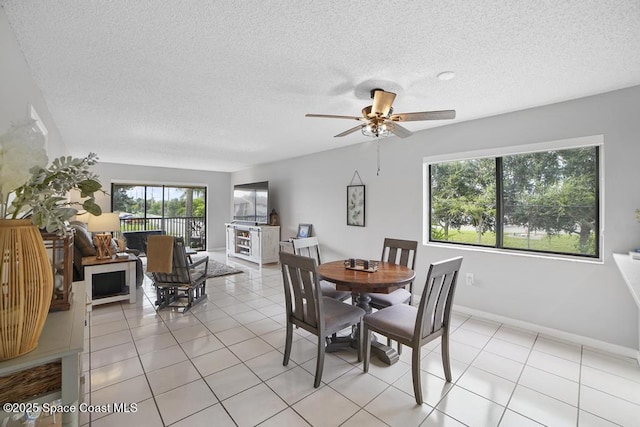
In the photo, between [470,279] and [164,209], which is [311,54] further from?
[164,209]

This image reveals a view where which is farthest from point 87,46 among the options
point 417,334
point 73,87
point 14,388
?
point 417,334

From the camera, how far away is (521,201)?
3.18m

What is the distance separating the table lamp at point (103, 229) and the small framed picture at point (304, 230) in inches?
120

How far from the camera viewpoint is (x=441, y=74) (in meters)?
2.22

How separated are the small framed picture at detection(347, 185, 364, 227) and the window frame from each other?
107 cm

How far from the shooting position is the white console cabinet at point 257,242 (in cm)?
600

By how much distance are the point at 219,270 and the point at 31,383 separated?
189 inches

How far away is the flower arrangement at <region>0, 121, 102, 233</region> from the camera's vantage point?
863 millimetres

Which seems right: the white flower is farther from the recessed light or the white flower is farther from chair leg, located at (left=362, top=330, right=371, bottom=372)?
the recessed light

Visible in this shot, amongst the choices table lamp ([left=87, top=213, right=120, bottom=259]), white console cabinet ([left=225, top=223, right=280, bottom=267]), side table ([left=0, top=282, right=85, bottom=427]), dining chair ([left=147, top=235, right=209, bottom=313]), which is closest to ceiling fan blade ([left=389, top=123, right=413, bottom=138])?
side table ([left=0, top=282, right=85, bottom=427])

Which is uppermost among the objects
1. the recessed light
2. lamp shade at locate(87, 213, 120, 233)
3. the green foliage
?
the recessed light

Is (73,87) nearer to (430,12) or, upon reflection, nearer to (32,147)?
(32,147)

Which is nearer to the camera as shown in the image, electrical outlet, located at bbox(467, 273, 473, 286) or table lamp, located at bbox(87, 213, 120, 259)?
electrical outlet, located at bbox(467, 273, 473, 286)

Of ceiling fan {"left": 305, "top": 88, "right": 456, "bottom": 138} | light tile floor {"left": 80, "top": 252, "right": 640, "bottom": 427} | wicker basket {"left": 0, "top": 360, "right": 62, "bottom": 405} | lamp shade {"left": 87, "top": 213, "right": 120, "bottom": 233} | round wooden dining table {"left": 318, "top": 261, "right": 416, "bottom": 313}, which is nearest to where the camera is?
wicker basket {"left": 0, "top": 360, "right": 62, "bottom": 405}
